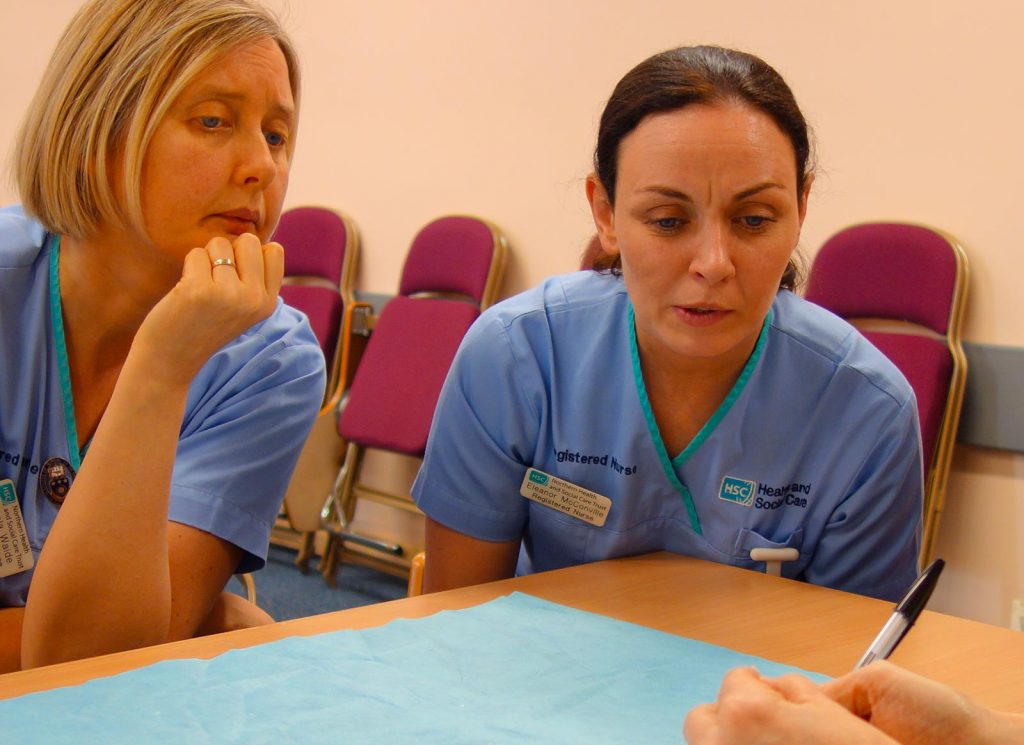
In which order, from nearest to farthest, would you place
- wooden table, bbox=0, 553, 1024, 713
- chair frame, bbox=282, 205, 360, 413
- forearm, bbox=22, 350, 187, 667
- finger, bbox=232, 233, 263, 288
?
1. wooden table, bbox=0, 553, 1024, 713
2. forearm, bbox=22, 350, 187, 667
3. finger, bbox=232, 233, 263, 288
4. chair frame, bbox=282, 205, 360, 413

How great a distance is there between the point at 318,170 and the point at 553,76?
137 cm

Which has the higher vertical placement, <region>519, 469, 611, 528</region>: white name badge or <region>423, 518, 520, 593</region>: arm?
<region>519, 469, 611, 528</region>: white name badge

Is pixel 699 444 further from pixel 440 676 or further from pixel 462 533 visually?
pixel 440 676

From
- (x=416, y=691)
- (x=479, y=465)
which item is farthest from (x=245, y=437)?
(x=416, y=691)

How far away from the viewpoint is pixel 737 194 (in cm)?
131

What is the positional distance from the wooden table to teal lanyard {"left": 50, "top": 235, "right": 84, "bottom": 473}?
19.0 inches

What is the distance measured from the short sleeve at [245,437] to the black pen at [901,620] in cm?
79

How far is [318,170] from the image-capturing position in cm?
442

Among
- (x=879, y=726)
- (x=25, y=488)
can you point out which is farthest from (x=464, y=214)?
(x=879, y=726)

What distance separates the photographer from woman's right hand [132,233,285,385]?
1.08m

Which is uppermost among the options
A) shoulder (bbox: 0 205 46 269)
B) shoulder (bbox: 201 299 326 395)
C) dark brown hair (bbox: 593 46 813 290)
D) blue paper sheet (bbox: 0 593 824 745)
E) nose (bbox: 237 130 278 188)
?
dark brown hair (bbox: 593 46 813 290)

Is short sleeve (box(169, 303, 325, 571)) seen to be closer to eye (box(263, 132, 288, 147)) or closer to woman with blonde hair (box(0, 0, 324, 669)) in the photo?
woman with blonde hair (box(0, 0, 324, 669))

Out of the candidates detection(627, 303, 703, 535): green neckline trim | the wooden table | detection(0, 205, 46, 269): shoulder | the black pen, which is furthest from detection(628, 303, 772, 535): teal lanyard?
detection(0, 205, 46, 269): shoulder

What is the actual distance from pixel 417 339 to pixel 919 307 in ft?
5.65
